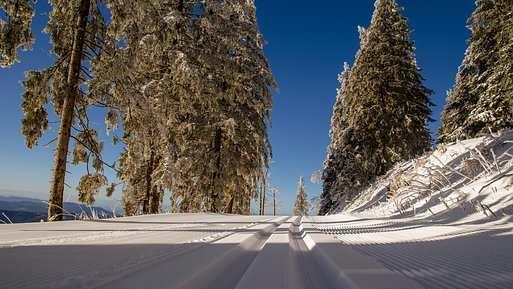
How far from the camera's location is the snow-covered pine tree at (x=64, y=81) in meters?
8.21

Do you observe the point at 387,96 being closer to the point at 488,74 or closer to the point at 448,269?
the point at 488,74

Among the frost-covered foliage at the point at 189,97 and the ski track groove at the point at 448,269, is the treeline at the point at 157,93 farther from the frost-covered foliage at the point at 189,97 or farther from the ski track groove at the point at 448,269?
the ski track groove at the point at 448,269

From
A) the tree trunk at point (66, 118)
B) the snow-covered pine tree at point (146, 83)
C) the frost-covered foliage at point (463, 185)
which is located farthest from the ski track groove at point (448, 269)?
the snow-covered pine tree at point (146, 83)

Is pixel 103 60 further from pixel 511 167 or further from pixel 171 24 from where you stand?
pixel 511 167

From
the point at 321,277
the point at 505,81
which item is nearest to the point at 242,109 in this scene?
the point at 505,81

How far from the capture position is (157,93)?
42.4 ft

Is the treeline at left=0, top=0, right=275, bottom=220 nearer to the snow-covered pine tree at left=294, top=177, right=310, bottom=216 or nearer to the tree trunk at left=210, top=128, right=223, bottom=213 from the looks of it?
the tree trunk at left=210, top=128, right=223, bottom=213

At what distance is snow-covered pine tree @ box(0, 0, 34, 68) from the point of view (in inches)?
309

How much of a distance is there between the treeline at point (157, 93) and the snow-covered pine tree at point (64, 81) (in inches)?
1.0

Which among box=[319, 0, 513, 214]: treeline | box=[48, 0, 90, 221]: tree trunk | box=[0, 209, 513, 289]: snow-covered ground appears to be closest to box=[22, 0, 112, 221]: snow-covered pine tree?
box=[48, 0, 90, 221]: tree trunk

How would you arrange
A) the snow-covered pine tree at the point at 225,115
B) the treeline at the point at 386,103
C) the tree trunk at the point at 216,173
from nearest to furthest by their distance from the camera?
the snow-covered pine tree at the point at 225,115 → the tree trunk at the point at 216,173 → the treeline at the point at 386,103

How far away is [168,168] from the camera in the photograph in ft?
42.5

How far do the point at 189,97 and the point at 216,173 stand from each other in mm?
3928

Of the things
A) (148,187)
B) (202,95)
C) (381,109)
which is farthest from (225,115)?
(381,109)
